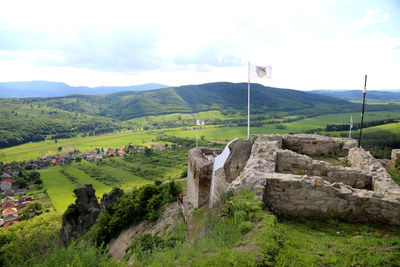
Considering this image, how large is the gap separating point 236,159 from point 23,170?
10650cm

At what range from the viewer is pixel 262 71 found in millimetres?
14766

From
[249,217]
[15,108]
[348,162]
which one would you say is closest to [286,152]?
[348,162]

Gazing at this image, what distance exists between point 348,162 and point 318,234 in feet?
28.7

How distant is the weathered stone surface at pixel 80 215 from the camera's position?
27.6 metres

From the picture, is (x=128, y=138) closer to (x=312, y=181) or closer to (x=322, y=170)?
(x=322, y=170)

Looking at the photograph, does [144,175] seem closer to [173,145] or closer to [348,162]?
[173,145]

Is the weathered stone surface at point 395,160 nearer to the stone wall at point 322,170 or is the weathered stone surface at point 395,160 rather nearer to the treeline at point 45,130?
the stone wall at point 322,170

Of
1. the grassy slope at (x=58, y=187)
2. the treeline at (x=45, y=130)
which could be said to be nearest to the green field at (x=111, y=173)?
the grassy slope at (x=58, y=187)

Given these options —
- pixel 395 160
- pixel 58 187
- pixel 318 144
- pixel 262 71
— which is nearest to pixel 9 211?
pixel 58 187

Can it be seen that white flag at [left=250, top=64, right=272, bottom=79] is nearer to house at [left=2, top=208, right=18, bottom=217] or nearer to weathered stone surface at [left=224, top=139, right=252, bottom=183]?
weathered stone surface at [left=224, top=139, right=252, bottom=183]

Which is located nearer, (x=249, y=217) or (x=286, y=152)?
(x=249, y=217)

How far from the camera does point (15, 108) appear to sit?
178750mm

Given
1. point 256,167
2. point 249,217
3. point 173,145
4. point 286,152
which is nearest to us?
point 249,217

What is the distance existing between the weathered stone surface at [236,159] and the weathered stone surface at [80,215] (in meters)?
23.6
